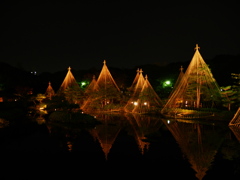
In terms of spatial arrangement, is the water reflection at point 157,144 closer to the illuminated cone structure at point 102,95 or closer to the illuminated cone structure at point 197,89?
the illuminated cone structure at point 197,89

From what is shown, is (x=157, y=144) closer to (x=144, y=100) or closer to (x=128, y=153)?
(x=128, y=153)

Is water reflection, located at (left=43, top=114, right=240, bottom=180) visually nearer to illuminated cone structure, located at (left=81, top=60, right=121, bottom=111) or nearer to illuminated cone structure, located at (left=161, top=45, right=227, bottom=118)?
illuminated cone structure, located at (left=161, top=45, right=227, bottom=118)

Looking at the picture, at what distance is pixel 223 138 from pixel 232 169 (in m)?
5.34

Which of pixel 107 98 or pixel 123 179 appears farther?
pixel 107 98

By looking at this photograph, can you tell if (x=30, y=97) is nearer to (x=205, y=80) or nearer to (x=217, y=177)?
(x=205, y=80)

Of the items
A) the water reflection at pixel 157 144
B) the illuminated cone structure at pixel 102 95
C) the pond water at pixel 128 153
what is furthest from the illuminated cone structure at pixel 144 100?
the pond water at pixel 128 153

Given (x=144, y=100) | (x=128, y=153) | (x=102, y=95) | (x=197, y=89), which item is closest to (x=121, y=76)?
(x=102, y=95)

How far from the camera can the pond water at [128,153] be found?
8.77 meters

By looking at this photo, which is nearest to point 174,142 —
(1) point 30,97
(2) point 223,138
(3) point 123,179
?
(2) point 223,138

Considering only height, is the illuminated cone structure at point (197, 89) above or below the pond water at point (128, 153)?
above

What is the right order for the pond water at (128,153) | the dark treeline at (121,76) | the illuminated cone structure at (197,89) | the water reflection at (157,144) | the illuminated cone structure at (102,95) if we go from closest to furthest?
the pond water at (128,153), the water reflection at (157,144), the illuminated cone structure at (197,89), the illuminated cone structure at (102,95), the dark treeline at (121,76)

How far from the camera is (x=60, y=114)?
73.7ft

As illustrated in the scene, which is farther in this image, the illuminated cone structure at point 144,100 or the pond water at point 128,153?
the illuminated cone structure at point 144,100

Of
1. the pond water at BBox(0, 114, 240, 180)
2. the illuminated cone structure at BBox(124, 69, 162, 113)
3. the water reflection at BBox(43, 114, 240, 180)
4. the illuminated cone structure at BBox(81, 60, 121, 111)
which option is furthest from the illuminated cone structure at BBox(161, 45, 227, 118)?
the illuminated cone structure at BBox(81, 60, 121, 111)
